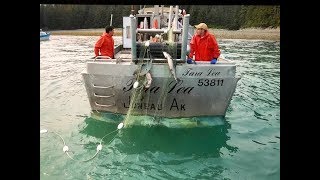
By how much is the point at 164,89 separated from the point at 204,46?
4.00 feet

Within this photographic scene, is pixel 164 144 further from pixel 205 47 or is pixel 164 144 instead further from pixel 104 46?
pixel 104 46

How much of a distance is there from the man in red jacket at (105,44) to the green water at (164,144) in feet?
4.35

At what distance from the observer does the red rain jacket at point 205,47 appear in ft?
22.7

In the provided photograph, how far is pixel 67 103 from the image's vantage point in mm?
9695

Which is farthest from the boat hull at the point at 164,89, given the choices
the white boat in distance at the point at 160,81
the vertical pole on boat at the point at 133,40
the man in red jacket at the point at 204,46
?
the man in red jacket at the point at 204,46

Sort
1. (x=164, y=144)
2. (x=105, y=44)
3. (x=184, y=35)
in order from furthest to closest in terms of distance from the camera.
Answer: (x=105, y=44)
(x=164, y=144)
(x=184, y=35)

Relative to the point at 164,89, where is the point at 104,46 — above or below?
above

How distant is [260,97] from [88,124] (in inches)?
208

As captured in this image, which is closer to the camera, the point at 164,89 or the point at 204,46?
the point at 164,89

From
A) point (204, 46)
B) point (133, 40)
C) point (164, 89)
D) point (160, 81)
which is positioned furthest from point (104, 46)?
point (204, 46)

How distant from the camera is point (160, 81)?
6703mm

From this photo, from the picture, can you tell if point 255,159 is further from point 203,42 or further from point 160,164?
point 203,42

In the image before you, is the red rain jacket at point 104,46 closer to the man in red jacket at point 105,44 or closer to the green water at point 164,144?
the man in red jacket at point 105,44

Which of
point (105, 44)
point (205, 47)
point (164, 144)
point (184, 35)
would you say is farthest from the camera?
point (105, 44)
